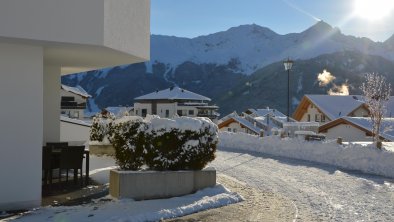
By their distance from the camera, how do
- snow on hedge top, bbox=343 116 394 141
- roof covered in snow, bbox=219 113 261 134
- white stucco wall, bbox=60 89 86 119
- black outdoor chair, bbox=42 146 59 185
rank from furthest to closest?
1. white stucco wall, bbox=60 89 86 119
2. roof covered in snow, bbox=219 113 261 134
3. snow on hedge top, bbox=343 116 394 141
4. black outdoor chair, bbox=42 146 59 185

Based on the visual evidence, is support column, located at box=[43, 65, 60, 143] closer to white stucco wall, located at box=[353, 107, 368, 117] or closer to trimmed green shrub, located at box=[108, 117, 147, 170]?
trimmed green shrub, located at box=[108, 117, 147, 170]

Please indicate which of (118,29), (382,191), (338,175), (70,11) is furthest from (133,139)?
(338,175)

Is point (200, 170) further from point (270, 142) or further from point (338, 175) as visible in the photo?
point (270, 142)

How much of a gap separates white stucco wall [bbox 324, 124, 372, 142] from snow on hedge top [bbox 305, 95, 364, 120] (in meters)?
6.80

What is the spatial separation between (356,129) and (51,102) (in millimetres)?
36275

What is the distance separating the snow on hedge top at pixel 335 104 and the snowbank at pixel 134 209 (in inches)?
1817

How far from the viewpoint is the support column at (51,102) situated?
567 inches

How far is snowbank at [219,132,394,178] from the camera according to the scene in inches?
694

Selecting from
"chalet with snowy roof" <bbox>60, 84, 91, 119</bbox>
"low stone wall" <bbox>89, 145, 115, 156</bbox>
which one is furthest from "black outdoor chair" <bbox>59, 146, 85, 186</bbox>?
"chalet with snowy roof" <bbox>60, 84, 91, 119</bbox>

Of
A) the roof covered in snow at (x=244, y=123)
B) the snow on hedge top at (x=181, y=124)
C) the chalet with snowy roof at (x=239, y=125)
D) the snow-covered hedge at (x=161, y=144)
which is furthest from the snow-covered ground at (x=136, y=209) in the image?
the chalet with snowy roof at (x=239, y=125)

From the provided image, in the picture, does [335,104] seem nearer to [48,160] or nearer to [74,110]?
[74,110]

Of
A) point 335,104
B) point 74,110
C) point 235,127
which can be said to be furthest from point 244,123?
point 74,110

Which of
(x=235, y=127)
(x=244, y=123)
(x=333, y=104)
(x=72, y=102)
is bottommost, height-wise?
(x=235, y=127)

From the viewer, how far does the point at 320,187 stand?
518 inches
